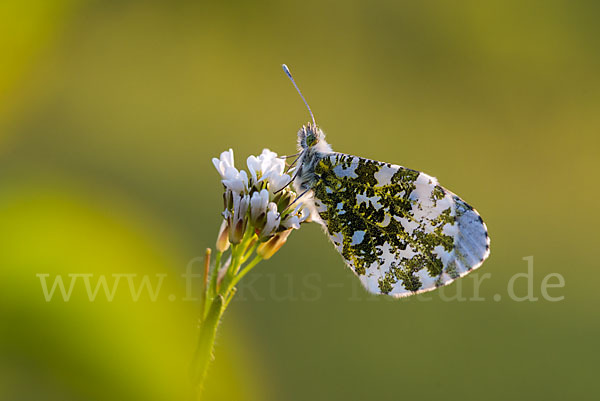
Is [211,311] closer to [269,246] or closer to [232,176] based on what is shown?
[269,246]

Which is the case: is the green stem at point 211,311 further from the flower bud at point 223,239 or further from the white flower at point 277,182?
the white flower at point 277,182

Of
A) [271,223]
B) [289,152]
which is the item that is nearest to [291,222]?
[271,223]

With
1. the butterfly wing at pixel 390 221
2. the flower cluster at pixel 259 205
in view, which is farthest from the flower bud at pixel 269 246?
the butterfly wing at pixel 390 221

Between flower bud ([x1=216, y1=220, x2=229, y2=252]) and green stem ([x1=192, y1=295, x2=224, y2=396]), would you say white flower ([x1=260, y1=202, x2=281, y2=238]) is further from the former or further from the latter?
green stem ([x1=192, y1=295, x2=224, y2=396])

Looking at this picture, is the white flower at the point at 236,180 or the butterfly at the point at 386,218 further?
the butterfly at the point at 386,218

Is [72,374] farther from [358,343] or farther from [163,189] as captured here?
[163,189]

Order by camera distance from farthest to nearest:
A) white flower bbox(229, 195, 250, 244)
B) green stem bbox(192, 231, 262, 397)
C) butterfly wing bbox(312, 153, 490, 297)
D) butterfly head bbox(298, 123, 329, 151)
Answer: butterfly head bbox(298, 123, 329, 151)
butterfly wing bbox(312, 153, 490, 297)
white flower bbox(229, 195, 250, 244)
green stem bbox(192, 231, 262, 397)

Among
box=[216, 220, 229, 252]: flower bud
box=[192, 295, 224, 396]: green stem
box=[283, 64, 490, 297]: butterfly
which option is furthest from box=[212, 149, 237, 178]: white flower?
box=[192, 295, 224, 396]: green stem

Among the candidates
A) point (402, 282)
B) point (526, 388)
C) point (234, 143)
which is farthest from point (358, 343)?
point (234, 143)
